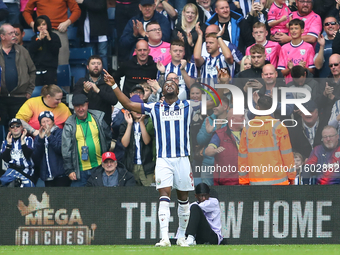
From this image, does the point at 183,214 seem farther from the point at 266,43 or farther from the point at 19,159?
the point at 266,43

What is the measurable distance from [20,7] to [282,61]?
566cm

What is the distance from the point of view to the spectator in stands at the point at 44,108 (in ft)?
32.7

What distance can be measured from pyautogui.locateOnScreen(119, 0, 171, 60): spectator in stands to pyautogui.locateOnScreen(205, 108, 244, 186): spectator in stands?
10.4 feet

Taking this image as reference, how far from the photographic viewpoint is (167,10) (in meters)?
12.0

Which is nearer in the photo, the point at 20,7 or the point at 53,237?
the point at 53,237

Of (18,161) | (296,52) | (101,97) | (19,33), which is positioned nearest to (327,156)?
(296,52)

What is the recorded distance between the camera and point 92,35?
1205 centimetres

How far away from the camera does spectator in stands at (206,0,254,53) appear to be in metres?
11.4

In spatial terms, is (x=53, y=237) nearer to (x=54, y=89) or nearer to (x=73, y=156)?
(x=73, y=156)

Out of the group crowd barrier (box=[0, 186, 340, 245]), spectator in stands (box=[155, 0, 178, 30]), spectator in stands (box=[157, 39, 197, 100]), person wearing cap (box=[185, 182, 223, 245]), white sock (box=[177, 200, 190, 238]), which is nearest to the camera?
white sock (box=[177, 200, 190, 238])

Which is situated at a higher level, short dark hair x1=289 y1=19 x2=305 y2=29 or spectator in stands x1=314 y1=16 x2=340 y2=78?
short dark hair x1=289 y1=19 x2=305 y2=29

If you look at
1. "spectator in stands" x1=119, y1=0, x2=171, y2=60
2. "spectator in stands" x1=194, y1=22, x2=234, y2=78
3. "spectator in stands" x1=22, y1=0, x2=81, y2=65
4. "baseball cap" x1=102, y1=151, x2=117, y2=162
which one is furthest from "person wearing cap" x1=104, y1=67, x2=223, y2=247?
"spectator in stands" x1=22, y1=0, x2=81, y2=65

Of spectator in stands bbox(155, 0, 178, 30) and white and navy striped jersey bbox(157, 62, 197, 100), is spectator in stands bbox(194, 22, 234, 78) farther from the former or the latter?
spectator in stands bbox(155, 0, 178, 30)


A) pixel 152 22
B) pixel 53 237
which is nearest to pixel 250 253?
pixel 53 237
